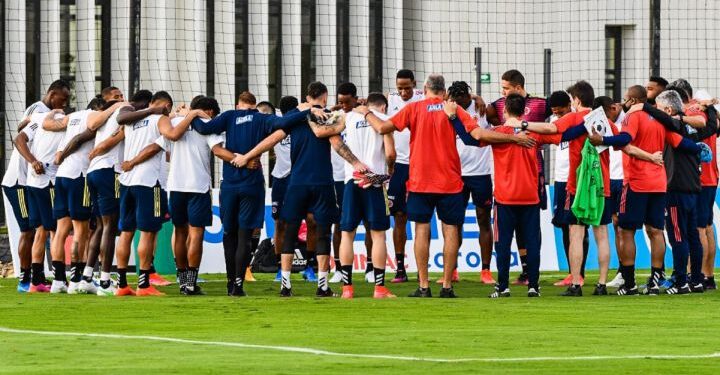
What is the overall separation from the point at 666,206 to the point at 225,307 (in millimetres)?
4485

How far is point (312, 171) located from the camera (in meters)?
15.0

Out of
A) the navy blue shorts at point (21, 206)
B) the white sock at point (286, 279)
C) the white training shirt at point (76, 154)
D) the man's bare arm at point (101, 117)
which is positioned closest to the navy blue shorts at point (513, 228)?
the white sock at point (286, 279)

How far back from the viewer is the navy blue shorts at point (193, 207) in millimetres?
15695

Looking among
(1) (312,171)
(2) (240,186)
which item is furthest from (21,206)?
(1) (312,171)

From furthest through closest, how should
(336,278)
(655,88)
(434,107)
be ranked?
1. (336,278)
2. (655,88)
3. (434,107)

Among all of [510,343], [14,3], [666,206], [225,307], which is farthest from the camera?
Result: [14,3]

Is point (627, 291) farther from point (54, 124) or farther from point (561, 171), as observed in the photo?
point (54, 124)

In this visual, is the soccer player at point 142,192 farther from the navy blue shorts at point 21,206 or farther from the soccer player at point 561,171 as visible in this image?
the soccer player at point 561,171

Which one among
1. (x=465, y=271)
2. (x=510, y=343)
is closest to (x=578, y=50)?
(x=465, y=271)

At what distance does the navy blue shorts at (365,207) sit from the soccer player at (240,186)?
32.5 inches

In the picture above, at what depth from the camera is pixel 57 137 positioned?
54.7 ft

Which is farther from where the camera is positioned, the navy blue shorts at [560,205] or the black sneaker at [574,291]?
the navy blue shorts at [560,205]

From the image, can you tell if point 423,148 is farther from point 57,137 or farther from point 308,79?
point 308,79

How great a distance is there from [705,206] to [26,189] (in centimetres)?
663
